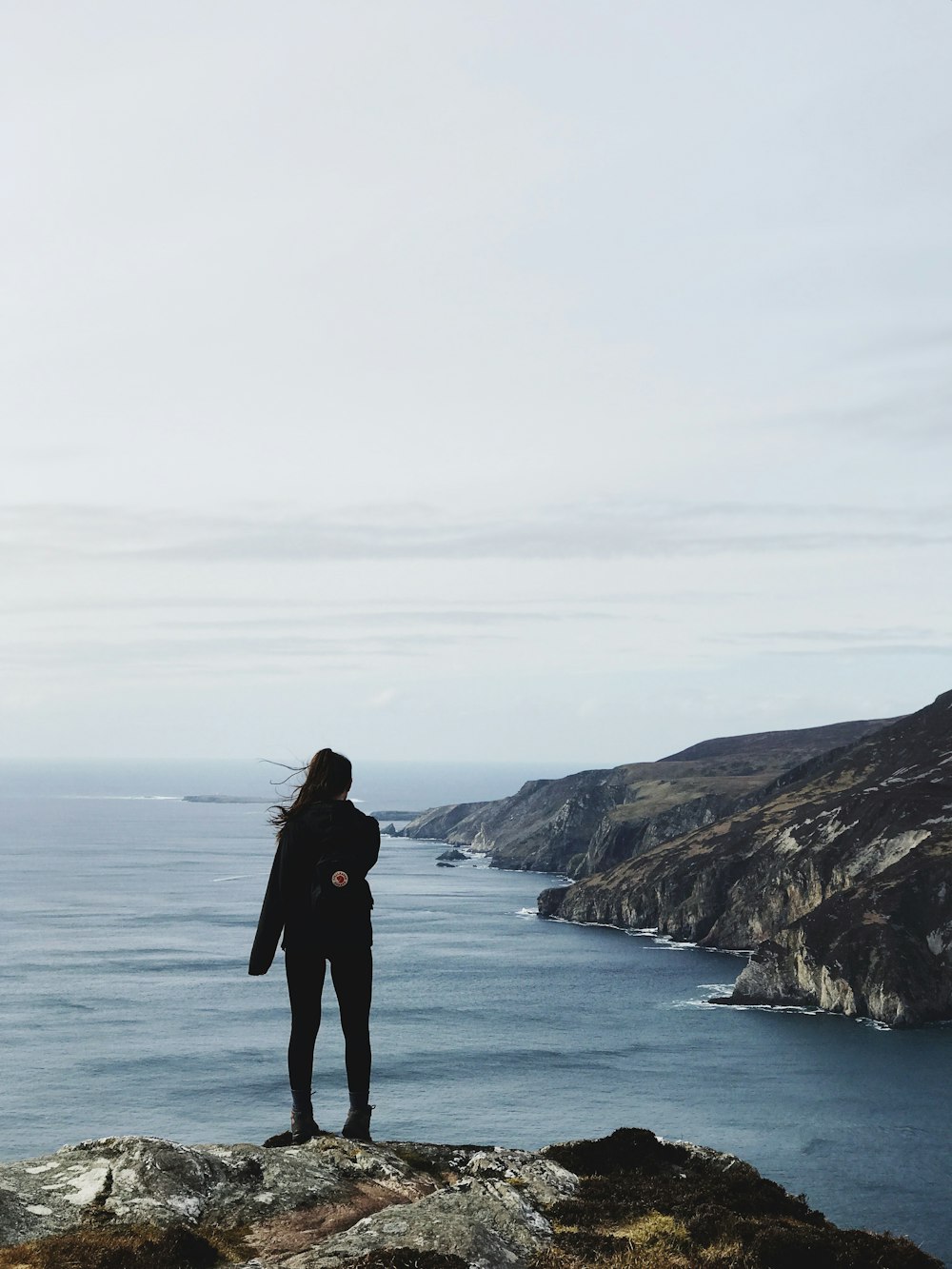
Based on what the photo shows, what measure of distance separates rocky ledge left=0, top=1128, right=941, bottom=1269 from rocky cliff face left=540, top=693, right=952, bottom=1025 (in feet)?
410

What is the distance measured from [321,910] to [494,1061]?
326 feet

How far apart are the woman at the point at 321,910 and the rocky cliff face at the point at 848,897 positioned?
414 feet

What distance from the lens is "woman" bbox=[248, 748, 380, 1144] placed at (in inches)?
526

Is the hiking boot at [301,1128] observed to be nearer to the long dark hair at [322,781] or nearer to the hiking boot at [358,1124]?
the hiking boot at [358,1124]

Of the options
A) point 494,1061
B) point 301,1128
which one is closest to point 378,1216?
point 301,1128

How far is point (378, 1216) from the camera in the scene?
37.1 ft

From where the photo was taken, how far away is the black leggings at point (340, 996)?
13.5 m

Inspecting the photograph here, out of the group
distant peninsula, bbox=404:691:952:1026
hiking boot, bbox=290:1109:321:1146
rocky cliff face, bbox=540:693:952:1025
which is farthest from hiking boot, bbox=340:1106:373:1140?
rocky cliff face, bbox=540:693:952:1025

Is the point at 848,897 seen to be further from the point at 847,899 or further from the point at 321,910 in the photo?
the point at 321,910

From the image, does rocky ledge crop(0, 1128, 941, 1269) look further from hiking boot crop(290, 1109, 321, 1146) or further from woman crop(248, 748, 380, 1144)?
woman crop(248, 748, 380, 1144)

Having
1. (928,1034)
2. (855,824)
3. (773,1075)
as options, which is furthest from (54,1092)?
(855,824)

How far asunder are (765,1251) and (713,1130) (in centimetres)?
8425

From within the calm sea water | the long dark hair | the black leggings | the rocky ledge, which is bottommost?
the calm sea water

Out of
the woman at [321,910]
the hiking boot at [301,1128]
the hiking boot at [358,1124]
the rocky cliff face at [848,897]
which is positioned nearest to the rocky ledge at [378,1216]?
the hiking boot at [358,1124]
